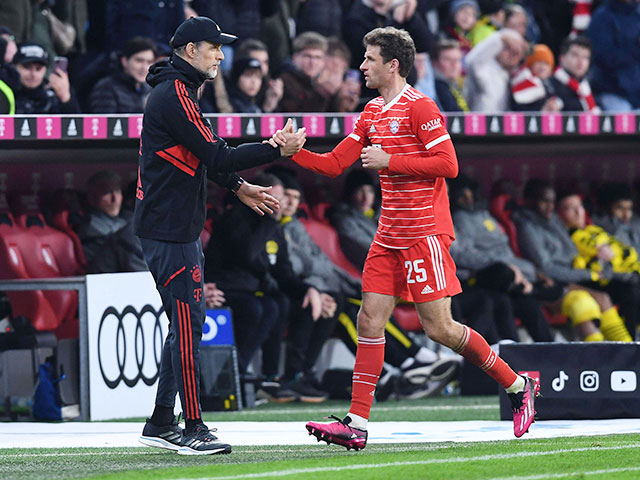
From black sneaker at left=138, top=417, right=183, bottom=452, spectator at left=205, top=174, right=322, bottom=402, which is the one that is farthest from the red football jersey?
spectator at left=205, top=174, right=322, bottom=402

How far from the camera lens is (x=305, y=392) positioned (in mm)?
10594

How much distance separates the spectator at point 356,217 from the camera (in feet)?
37.7

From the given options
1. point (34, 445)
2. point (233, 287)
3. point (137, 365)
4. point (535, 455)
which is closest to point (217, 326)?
point (233, 287)

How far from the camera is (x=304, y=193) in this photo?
484 inches

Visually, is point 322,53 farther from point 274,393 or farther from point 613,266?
point 613,266

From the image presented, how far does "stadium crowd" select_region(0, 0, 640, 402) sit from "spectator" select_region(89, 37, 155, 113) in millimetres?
11

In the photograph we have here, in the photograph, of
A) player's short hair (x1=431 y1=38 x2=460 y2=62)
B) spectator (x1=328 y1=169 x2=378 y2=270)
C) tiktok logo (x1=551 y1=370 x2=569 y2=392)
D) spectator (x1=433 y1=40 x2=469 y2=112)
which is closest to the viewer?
tiktok logo (x1=551 y1=370 x2=569 y2=392)

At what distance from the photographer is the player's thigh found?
6398 millimetres

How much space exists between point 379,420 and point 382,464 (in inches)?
117

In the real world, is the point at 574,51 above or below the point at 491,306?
above

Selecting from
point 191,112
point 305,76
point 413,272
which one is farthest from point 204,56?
point 305,76

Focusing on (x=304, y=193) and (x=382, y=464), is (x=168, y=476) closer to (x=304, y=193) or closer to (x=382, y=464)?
(x=382, y=464)

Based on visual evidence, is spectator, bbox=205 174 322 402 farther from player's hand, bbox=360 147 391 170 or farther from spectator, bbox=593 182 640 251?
player's hand, bbox=360 147 391 170

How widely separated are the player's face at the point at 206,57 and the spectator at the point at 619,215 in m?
7.33
